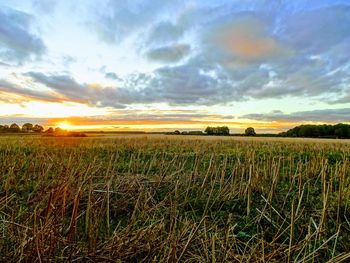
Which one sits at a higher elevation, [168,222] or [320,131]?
[320,131]

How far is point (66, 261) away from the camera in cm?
338

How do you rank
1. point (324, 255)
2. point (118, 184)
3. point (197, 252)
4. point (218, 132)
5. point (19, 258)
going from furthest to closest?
point (218, 132) → point (118, 184) → point (324, 255) → point (197, 252) → point (19, 258)

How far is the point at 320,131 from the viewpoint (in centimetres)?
8775

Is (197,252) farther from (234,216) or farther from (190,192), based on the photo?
(190,192)

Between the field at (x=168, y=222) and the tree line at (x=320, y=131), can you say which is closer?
the field at (x=168, y=222)

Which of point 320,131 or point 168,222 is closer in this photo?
point 168,222

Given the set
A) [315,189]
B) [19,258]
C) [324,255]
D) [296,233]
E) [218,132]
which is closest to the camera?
[19,258]

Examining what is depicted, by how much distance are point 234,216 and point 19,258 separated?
169 inches

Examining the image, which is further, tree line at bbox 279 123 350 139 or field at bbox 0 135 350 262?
tree line at bbox 279 123 350 139

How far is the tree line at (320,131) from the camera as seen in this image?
3337 inches

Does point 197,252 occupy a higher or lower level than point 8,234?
lower

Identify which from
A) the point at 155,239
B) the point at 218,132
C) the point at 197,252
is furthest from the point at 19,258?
the point at 218,132

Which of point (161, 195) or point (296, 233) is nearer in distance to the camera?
point (296, 233)

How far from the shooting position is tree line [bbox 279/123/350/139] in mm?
84750
